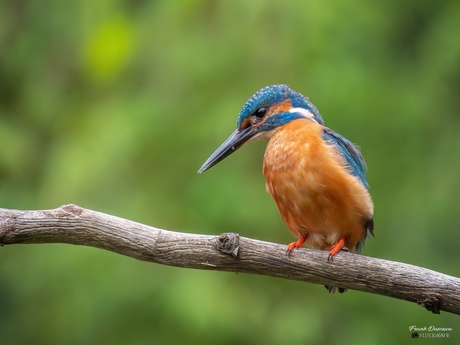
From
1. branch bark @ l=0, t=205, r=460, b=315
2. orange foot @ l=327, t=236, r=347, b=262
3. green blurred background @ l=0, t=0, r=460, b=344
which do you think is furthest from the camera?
green blurred background @ l=0, t=0, r=460, b=344

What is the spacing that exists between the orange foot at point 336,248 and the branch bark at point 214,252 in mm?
54

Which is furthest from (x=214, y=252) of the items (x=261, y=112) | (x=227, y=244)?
(x=261, y=112)

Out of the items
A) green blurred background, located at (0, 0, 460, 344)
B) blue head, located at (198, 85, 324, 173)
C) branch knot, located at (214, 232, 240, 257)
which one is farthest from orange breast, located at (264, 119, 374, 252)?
green blurred background, located at (0, 0, 460, 344)

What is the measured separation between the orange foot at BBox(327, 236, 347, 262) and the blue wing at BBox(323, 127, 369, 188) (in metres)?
0.34

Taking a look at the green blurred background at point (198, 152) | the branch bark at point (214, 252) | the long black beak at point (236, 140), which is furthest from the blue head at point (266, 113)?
the branch bark at point (214, 252)

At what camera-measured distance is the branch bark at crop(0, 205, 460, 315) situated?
2598 mm

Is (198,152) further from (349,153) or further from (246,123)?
(349,153)

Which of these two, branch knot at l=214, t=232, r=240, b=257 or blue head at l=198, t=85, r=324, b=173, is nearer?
branch knot at l=214, t=232, r=240, b=257

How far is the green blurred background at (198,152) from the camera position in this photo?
13.8 ft

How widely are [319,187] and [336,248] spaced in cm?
31

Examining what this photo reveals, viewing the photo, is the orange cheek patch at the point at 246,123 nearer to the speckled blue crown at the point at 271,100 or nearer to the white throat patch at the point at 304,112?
the speckled blue crown at the point at 271,100

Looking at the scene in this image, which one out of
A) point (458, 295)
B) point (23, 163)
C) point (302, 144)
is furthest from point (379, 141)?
point (23, 163)

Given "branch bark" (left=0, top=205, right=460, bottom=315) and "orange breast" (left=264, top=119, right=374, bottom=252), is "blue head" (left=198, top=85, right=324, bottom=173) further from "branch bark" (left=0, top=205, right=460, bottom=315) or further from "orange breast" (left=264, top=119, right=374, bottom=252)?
"branch bark" (left=0, top=205, right=460, bottom=315)

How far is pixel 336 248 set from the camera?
9.64ft
